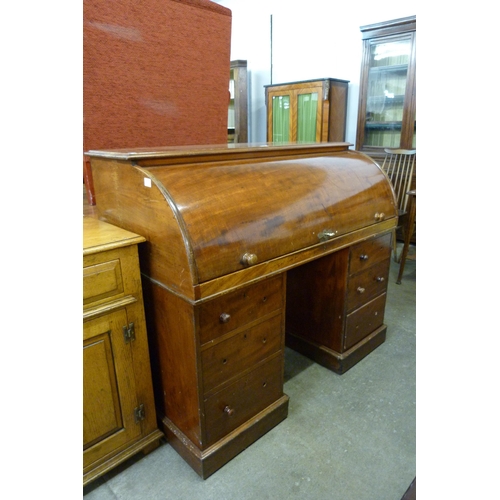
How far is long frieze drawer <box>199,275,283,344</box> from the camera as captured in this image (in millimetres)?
1261

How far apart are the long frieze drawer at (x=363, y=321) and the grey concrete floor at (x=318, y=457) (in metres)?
0.19

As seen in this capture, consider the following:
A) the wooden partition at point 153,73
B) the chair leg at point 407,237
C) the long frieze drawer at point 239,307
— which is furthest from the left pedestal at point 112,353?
the chair leg at point 407,237

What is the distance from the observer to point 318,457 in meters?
1.52

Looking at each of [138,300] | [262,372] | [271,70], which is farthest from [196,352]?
[271,70]

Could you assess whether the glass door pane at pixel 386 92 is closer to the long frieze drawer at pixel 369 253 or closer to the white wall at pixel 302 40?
the white wall at pixel 302 40

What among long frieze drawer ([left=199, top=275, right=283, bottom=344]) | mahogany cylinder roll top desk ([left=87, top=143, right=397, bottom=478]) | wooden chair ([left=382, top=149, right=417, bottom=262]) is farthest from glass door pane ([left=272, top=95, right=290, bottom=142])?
long frieze drawer ([left=199, top=275, right=283, bottom=344])

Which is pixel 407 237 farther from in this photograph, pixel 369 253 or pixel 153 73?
pixel 153 73

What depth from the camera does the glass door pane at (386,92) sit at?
3720mm

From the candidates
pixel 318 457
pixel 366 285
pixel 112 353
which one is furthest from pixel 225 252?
pixel 366 285

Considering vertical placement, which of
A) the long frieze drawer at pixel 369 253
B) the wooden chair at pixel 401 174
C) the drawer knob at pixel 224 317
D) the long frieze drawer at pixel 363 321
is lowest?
the long frieze drawer at pixel 363 321

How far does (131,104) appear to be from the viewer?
6.02 feet

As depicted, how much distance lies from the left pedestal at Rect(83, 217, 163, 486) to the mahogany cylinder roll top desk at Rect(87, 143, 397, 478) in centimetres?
8

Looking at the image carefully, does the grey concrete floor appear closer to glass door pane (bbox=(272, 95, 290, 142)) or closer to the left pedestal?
the left pedestal

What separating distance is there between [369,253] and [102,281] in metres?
1.33
